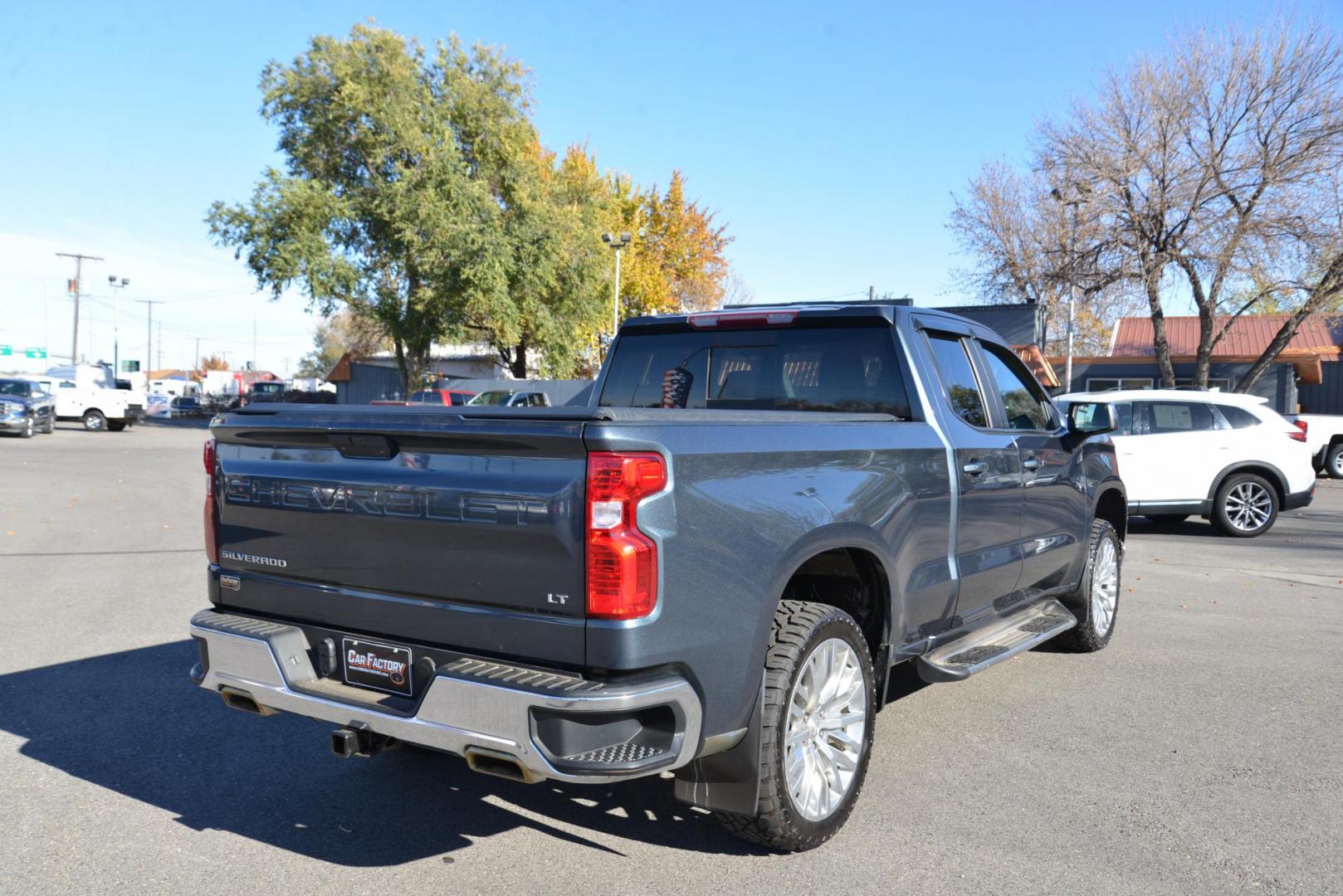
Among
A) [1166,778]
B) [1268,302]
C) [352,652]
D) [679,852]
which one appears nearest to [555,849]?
[679,852]

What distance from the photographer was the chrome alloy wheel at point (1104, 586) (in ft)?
21.4

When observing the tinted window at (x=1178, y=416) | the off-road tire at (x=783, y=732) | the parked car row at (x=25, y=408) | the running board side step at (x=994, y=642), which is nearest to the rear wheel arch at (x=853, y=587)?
the off-road tire at (x=783, y=732)

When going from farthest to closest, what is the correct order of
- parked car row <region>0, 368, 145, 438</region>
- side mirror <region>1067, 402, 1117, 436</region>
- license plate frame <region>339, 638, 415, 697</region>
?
parked car row <region>0, 368, 145, 438</region> < side mirror <region>1067, 402, 1117, 436</region> < license plate frame <region>339, 638, 415, 697</region>

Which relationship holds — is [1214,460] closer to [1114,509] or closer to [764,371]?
[1114,509]

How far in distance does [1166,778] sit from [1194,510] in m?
9.48

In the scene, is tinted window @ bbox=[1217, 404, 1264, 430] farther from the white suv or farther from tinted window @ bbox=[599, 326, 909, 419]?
tinted window @ bbox=[599, 326, 909, 419]

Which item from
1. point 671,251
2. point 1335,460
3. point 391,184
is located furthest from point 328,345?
point 1335,460

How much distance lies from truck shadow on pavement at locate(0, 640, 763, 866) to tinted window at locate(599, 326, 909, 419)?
1.87 meters

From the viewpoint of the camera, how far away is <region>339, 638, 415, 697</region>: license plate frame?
3.31 meters

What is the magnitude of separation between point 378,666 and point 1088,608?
15.7 ft

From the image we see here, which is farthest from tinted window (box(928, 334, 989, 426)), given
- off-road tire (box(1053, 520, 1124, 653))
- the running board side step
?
off-road tire (box(1053, 520, 1124, 653))

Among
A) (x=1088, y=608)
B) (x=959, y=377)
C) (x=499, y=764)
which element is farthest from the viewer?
(x=1088, y=608)

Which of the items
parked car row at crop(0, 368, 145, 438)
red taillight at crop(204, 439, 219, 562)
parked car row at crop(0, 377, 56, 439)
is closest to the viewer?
red taillight at crop(204, 439, 219, 562)

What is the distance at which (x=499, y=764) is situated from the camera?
3.04 metres
